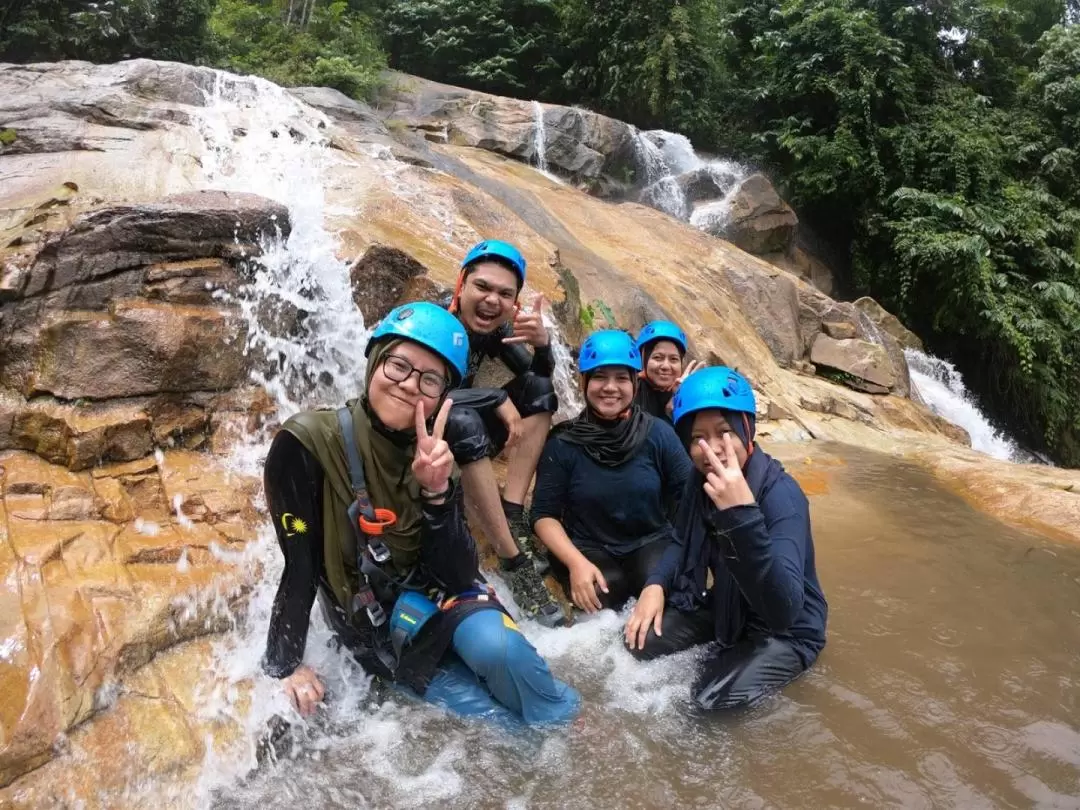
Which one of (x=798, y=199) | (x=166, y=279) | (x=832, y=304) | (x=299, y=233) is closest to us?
(x=166, y=279)

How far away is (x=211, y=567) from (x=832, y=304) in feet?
36.7

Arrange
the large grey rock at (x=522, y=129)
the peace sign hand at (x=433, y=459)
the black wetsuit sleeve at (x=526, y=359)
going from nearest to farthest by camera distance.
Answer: the peace sign hand at (x=433, y=459), the black wetsuit sleeve at (x=526, y=359), the large grey rock at (x=522, y=129)

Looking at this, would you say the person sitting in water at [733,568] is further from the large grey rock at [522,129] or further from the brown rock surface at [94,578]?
the large grey rock at [522,129]

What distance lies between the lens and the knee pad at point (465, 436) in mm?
3039

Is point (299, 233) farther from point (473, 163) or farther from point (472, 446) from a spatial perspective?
point (473, 163)

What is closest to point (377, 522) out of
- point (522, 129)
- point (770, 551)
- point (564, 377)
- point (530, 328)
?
point (770, 551)

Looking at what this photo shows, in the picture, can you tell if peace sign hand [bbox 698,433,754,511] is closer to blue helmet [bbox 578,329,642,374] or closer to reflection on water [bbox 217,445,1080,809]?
reflection on water [bbox 217,445,1080,809]

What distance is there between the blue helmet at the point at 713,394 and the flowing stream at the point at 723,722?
1143mm

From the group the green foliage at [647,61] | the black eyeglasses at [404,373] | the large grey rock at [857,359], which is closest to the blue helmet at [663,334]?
the black eyeglasses at [404,373]

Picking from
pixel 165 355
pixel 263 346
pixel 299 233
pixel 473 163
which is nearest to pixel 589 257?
pixel 473 163

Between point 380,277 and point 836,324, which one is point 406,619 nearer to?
point 380,277

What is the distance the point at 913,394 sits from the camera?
36.2 ft

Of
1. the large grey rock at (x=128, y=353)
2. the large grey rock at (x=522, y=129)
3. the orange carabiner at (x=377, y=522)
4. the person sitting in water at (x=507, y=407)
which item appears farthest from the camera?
the large grey rock at (x=522, y=129)

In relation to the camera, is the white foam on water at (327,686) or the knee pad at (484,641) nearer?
the white foam on water at (327,686)
